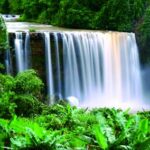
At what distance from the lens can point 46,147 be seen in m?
7.73

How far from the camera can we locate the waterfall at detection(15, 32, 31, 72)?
63.8ft

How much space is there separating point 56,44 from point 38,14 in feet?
42.7

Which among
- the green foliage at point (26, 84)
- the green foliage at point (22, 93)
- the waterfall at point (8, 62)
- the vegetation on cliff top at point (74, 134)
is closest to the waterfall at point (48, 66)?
the waterfall at point (8, 62)

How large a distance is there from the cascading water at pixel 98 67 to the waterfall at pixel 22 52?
0.95 m

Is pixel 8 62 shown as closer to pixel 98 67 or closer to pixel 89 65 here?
pixel 89 65

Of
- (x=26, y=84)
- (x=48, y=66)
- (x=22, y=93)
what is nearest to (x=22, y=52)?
(x=48, y=66)

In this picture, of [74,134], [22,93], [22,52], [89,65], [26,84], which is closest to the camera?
[74,134]

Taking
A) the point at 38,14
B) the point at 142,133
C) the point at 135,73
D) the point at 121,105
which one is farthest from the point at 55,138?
the point at 38,14

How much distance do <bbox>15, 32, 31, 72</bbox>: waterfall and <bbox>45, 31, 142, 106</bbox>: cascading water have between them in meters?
0.95

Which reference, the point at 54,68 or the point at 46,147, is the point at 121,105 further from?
the point at 46,147

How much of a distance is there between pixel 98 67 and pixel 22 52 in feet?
14.3

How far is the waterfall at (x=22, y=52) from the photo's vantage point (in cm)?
1944

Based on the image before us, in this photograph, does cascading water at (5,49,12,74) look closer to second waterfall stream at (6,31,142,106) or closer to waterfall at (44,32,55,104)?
second waterfall stream at (6,31,142,106)

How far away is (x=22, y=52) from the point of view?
64.6ft
